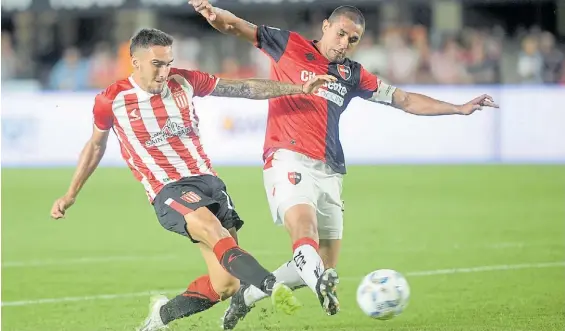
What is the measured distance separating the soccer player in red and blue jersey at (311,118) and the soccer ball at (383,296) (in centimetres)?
Answer: 65

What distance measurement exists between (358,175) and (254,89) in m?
11.5

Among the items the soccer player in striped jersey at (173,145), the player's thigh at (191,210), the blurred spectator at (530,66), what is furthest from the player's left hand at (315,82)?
the blurred spectator at (530,66)

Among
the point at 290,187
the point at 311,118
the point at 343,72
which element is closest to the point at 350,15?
the point at 343,72

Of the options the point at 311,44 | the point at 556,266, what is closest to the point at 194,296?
the point at 311,44

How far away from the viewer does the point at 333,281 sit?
6590 millimetres

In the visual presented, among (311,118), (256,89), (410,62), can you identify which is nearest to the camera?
(256,89)

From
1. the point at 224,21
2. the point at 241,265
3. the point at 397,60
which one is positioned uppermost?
the point at 224,21

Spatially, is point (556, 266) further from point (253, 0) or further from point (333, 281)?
point (253, 0)

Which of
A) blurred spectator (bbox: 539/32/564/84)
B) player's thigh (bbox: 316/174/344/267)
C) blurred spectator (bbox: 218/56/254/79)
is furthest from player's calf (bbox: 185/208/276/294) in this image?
blurred spectator (bbox: 218/56/254/79)

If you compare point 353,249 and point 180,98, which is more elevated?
point 180,98

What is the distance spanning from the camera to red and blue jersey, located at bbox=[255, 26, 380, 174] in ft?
26.0

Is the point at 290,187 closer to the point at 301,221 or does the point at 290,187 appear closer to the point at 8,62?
the point at 301,221

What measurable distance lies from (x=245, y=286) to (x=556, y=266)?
3932 mm

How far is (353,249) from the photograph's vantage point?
39.3 feet
